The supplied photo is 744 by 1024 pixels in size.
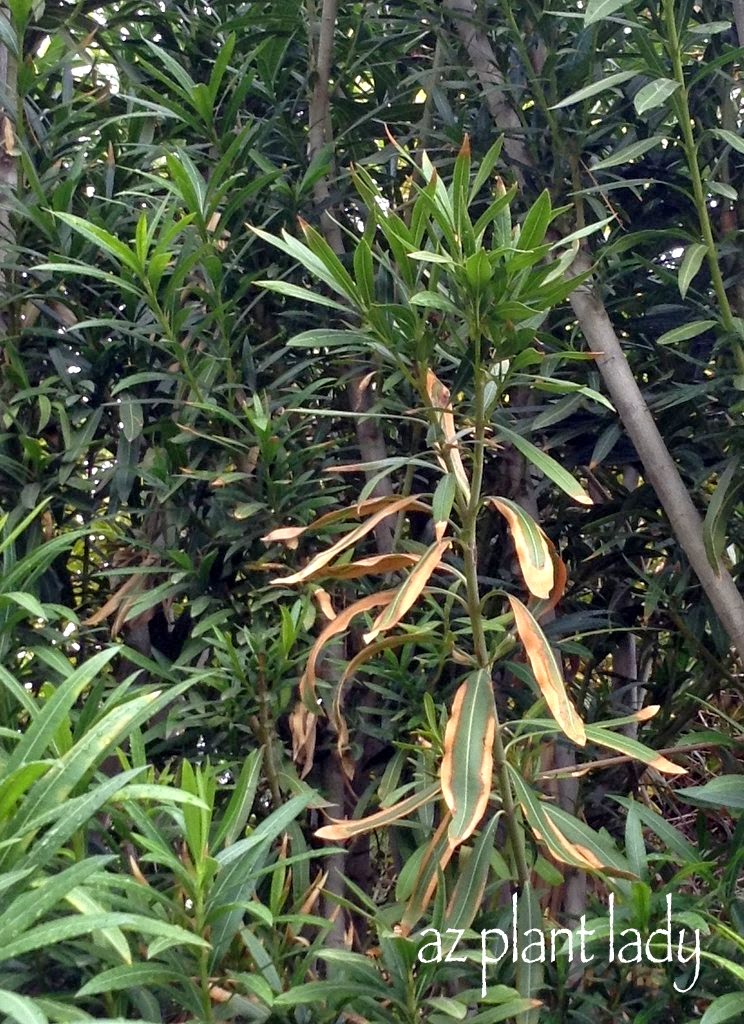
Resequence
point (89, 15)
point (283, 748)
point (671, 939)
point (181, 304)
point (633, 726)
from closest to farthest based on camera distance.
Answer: point (671, 939)
point (283, 748)
point (181, 304)
point (633, 726)
point (89, 15)

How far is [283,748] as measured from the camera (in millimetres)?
1621

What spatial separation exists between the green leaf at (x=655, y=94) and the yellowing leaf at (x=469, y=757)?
812 mm

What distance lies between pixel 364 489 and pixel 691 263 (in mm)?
609

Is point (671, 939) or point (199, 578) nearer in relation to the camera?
point (671, 939)

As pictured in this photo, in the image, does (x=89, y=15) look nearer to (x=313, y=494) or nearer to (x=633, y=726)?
(x=313, y=494)

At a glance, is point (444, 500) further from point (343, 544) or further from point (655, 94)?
point (655, 94)

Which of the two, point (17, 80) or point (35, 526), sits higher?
point (17, 80)

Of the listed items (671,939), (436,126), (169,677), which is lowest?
(671,939)

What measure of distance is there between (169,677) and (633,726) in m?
0.87

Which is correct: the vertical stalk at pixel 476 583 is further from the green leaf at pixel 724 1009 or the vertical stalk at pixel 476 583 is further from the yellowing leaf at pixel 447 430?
the green leaf at pixel 724 1009

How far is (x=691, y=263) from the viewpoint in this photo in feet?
5.03

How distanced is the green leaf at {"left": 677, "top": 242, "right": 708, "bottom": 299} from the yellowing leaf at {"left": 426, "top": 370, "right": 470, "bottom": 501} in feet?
1.25

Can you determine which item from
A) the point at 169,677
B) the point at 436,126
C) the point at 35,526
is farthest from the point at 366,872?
the point at 436,126

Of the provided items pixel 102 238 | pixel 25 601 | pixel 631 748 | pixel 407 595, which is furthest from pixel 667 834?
pixel 102 238
